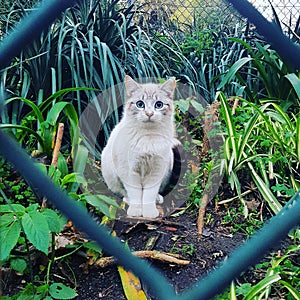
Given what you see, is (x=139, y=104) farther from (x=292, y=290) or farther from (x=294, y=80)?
(x=294, y=80)

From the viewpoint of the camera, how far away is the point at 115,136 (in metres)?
1.48

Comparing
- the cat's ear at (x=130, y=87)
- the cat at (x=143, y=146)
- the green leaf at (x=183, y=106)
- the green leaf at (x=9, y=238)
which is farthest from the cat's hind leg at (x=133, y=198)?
the green leaf at (x=9, y=238)

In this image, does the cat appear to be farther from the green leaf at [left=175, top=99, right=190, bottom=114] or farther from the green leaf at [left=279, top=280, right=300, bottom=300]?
the green leaf at [left=279, top=280, right=300, bottom=300]

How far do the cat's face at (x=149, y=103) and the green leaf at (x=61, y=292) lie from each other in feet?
1.80

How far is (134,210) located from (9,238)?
1.82 feet

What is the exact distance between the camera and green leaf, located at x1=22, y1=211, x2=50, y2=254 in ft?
2.90

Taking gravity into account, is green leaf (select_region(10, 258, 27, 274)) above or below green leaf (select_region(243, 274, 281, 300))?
above

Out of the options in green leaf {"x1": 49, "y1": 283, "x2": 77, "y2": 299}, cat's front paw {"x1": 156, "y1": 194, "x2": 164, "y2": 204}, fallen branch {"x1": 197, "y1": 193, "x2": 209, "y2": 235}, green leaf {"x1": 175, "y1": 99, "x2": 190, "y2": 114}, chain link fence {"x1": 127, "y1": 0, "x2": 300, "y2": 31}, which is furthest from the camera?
chain link fence {"x1": 127, "y1": 0, "x2": 300, "y2": 31}

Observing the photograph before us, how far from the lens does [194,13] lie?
11.3 ft

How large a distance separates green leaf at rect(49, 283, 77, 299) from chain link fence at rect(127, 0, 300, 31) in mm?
2366

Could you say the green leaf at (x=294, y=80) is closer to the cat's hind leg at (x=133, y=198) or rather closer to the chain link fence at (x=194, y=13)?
the cat's hind leg at (x=133, y=198)

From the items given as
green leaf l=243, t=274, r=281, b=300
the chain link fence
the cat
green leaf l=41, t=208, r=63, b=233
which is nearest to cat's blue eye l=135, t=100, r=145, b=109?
the cat

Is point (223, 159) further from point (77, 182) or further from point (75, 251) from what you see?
point (75, 251)

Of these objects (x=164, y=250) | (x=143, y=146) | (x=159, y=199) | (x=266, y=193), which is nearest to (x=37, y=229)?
(x=164, y=250)
